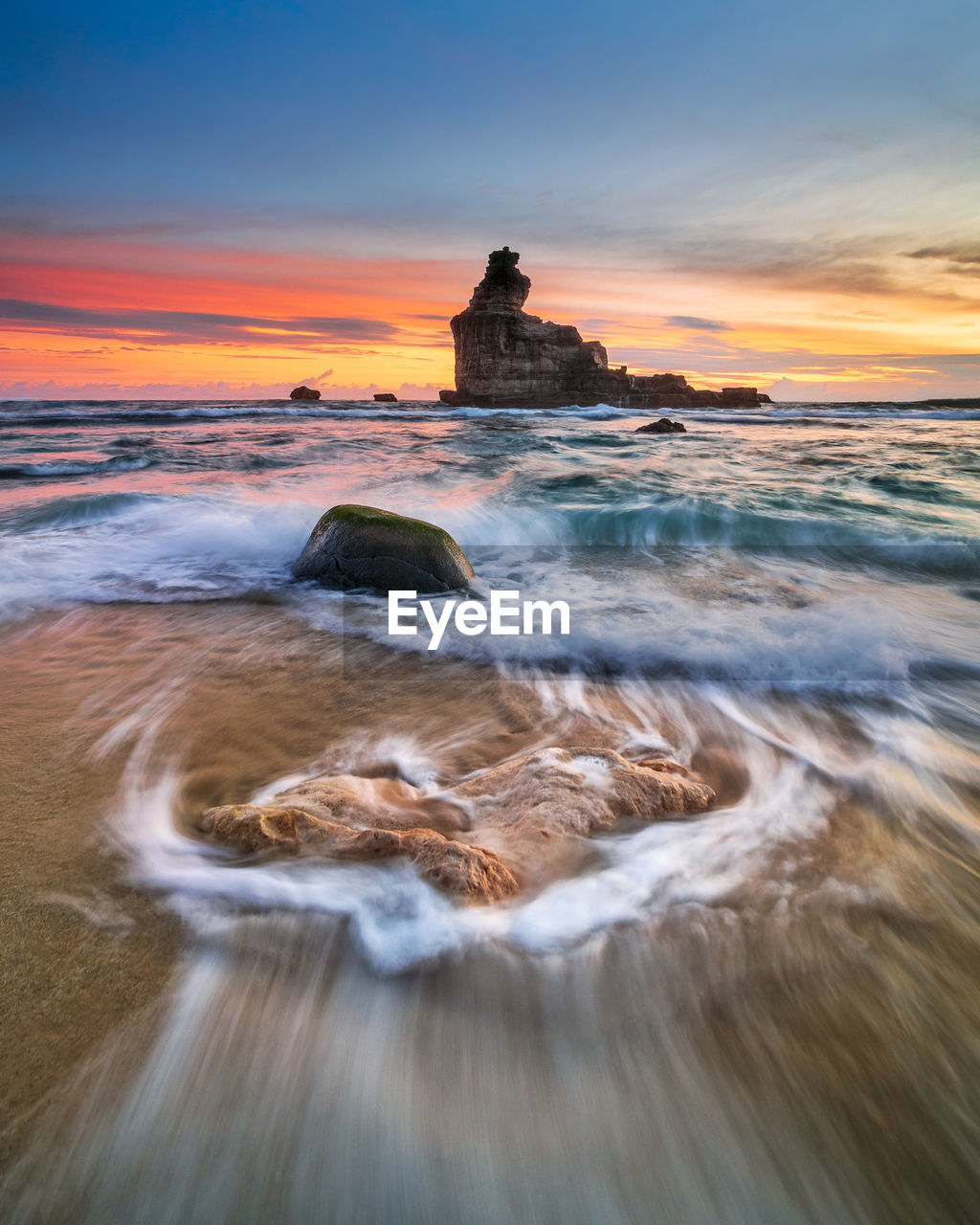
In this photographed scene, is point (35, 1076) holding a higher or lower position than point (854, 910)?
higher

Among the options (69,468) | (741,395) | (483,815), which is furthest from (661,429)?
(741,395)

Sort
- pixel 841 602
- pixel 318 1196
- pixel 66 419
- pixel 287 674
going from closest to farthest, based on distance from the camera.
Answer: pixel 318 1196 → pixel 287 674 → pixel 841 602 → pixel 66 419

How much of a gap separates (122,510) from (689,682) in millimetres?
7277

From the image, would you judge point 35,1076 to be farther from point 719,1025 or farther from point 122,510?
point 122,510

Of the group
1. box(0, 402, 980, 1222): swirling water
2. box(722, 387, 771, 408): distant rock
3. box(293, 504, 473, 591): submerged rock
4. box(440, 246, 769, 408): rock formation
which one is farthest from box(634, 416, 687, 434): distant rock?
box(722, 387, 771, 408): distant rock

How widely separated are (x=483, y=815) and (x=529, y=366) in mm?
65152

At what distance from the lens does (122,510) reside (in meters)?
7.59

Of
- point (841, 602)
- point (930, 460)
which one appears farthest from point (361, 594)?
point (930, 460)

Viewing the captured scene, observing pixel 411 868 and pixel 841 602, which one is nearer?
pixel 411 868

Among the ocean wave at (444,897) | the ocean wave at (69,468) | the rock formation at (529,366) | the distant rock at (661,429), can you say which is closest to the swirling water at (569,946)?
the ocean wave at (444,897)

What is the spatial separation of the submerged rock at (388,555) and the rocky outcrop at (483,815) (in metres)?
2.65

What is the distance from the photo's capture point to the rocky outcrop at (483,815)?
1.81m

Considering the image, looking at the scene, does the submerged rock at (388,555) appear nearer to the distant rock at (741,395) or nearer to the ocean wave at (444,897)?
the ocean wave at (444,897)

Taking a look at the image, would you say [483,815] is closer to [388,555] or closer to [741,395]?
[388,555]
